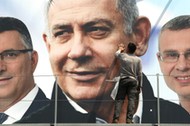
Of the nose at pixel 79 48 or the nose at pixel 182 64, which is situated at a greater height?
the nose at pixel 79 48

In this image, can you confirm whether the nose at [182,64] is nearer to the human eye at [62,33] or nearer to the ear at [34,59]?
the human eye at [62,33]

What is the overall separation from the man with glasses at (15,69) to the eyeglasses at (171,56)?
4.42 feet

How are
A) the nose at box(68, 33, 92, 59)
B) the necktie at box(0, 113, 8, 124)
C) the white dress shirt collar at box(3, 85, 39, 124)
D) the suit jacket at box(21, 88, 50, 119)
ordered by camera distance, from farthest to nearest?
the nose at box(68, 33, 92, 59) → the necktie at box(0, 113, 8, 124) → the white dress shirt collar at box(3, 85, 39, 124) → the suit jacket at box(21, 88, 50, 119)

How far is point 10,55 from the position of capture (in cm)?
589

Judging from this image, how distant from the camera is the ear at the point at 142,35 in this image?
19.1ft

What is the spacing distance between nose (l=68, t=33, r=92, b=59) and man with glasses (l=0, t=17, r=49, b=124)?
1.37 ft

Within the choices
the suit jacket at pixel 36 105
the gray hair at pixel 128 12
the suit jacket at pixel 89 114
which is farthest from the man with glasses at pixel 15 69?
the gray hair at pixel 128 12

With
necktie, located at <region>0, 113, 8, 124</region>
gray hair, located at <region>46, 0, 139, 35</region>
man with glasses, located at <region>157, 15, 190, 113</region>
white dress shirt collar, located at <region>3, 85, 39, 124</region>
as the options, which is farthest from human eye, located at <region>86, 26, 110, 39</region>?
necktie, located at <region>0, 113, 8, 124</region>

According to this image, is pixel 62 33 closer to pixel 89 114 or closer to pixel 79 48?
pixel 79 48

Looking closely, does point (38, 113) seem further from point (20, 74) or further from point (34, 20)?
point (34, 20)

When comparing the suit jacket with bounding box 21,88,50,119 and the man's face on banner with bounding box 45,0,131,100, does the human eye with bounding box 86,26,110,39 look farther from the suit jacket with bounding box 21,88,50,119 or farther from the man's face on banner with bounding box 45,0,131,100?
the suit jacket with bounding box 21,88,50,119

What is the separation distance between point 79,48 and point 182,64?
3.70 feet

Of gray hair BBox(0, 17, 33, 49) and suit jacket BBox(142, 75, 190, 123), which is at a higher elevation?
gray hair BBox(0, 17, 33, 49)

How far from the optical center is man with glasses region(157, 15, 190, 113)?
569 cm
